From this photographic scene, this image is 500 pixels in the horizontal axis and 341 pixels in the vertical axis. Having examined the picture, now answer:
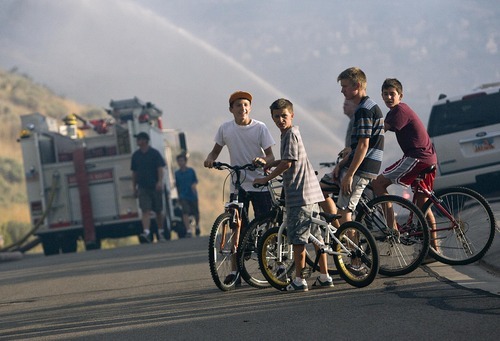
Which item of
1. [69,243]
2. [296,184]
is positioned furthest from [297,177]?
[69,243]

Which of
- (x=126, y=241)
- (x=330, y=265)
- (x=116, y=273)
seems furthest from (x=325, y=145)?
(x=330, y=265)

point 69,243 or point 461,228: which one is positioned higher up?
point 69,243

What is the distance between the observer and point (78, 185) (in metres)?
24.1

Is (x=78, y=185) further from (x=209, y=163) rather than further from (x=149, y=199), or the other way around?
(x=209, y=163)

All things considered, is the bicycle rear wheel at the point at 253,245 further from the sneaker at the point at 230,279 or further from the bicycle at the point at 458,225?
the bicycle at the point at 458,225

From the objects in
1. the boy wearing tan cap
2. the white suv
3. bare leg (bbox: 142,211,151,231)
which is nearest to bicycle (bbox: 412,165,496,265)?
the boy wearing tan cap

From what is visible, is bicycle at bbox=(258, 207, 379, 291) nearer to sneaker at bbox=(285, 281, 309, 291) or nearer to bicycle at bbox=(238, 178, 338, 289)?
sneaker at bbox=(285, 281, 309, 291)

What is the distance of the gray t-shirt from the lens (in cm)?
984

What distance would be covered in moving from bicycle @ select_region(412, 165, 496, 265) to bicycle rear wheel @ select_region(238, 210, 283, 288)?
1393mm

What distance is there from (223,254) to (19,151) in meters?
58.1

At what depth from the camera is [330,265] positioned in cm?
1156

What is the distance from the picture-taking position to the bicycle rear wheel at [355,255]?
9.67 m

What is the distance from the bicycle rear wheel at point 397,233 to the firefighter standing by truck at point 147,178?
12.1m

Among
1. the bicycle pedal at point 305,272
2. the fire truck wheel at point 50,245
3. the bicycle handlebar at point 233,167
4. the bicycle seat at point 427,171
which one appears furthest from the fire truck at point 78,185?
the bicycle pedal at point 305,272
